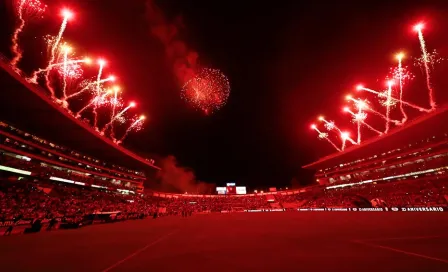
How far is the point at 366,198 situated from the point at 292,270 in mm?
60896

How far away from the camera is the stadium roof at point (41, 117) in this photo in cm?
2961

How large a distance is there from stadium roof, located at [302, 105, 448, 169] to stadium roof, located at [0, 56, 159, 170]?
61.5m

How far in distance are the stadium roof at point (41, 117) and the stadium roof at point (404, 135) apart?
61.5m

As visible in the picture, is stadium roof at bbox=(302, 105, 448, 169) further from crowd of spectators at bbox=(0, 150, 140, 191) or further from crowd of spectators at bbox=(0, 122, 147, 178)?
crowd of spectators at bbox=(0, 122, 147, 178)

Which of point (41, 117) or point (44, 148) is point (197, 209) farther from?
point (41, 117)

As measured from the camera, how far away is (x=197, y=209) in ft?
272

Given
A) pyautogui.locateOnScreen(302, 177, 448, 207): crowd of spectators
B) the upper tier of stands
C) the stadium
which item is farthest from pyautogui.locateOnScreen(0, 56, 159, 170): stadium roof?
pyautogui.locateOnScreen(302, 177, 448, 207): crowd of spectators

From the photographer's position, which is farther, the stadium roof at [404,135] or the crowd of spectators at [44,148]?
the stadium roof at [404,135]

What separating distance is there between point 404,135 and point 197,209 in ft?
199

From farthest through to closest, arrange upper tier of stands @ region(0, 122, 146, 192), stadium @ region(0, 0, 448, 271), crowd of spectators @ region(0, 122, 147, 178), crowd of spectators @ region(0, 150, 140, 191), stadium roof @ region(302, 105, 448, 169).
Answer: stadium roof @ region(302, 105, 448, 169), crowd of spectators @ region(0, 122, 147, 178), upper tier of stands @ region(0, 122, 146, 192), crowd of spectators @ region(0, 150, 140, 191), stadium @ region(0, 0, 448, 271)

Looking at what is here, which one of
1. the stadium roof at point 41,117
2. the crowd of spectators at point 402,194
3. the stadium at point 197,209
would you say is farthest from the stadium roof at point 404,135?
the stadium roof at point 41,117

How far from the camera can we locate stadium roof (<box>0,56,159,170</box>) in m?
29.6

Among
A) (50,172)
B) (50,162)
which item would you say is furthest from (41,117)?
(50,162)

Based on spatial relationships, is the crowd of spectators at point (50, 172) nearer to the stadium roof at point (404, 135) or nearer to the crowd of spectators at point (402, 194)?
the crowd of spectators at point (402, 194)
